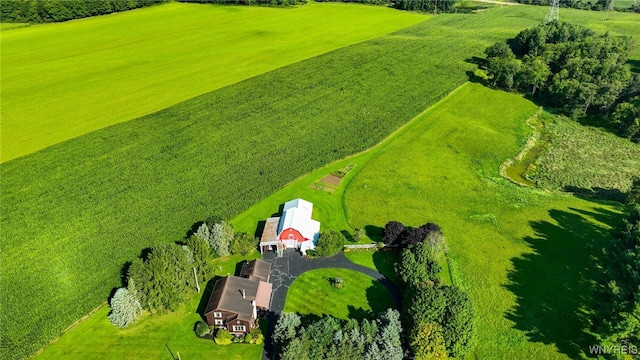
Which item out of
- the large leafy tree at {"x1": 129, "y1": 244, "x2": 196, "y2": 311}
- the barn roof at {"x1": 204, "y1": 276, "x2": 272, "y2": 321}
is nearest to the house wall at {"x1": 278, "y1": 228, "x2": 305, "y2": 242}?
the barn roof at {"x1": 204, "y1": 276, "x2": 272, "y2": 321}

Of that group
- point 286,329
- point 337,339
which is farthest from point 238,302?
point 337,339

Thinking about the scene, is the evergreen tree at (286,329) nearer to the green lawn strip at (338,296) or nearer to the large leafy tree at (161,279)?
the green lawn strip at (338,296)

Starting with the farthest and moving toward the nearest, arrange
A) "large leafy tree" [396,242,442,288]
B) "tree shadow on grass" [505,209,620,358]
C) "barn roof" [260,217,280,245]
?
"barn roof" [260,217,280,245], "large leafy tree" [396,242,442,288], "tree shadow on grass" [505,209,620,358]

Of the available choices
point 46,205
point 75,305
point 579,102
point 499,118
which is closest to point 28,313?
point 75,305

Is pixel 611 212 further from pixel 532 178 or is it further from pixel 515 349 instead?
pixel 515 349

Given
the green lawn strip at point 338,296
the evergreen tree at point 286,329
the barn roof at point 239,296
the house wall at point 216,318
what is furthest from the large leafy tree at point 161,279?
the evergreen tree at point 286,329

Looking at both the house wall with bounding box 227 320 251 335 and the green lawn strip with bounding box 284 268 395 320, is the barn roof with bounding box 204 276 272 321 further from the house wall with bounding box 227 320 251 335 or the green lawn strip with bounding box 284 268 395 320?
the green lawn strip with bounding box 284 268 395 320

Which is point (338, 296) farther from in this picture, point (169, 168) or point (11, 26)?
point (11, 26)
